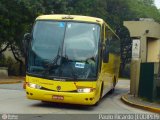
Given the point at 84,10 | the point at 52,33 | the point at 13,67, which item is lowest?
the point at 13,67

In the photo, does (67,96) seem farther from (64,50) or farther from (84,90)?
(64,50)

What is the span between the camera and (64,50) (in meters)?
15.5

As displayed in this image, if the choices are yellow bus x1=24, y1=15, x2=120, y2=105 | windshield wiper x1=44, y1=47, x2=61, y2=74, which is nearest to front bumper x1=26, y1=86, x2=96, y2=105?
yellow bus x1=24, y1=15, x2=120, y2=105

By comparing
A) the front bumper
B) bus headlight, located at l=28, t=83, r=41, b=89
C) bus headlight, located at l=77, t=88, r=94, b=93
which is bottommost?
the front bumper

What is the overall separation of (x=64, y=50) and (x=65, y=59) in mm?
343

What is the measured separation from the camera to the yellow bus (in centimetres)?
1507

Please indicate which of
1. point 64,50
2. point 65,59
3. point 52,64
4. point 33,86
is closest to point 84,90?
point 65,59

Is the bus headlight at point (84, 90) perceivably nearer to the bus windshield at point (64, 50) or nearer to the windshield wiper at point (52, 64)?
the bus windshield at point (64, 50)

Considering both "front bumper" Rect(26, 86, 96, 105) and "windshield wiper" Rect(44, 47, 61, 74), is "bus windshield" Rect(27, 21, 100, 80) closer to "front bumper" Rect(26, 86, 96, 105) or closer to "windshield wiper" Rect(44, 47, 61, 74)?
"windshield wiper" Rect(44, 47, 61, 74)

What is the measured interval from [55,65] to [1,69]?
25502 mm

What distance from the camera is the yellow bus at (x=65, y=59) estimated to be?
15.1 meters

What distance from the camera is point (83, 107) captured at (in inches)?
658

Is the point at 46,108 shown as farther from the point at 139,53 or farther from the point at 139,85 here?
the point at 139,53

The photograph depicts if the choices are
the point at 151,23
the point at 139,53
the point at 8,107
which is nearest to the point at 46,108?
the point at 8,107
